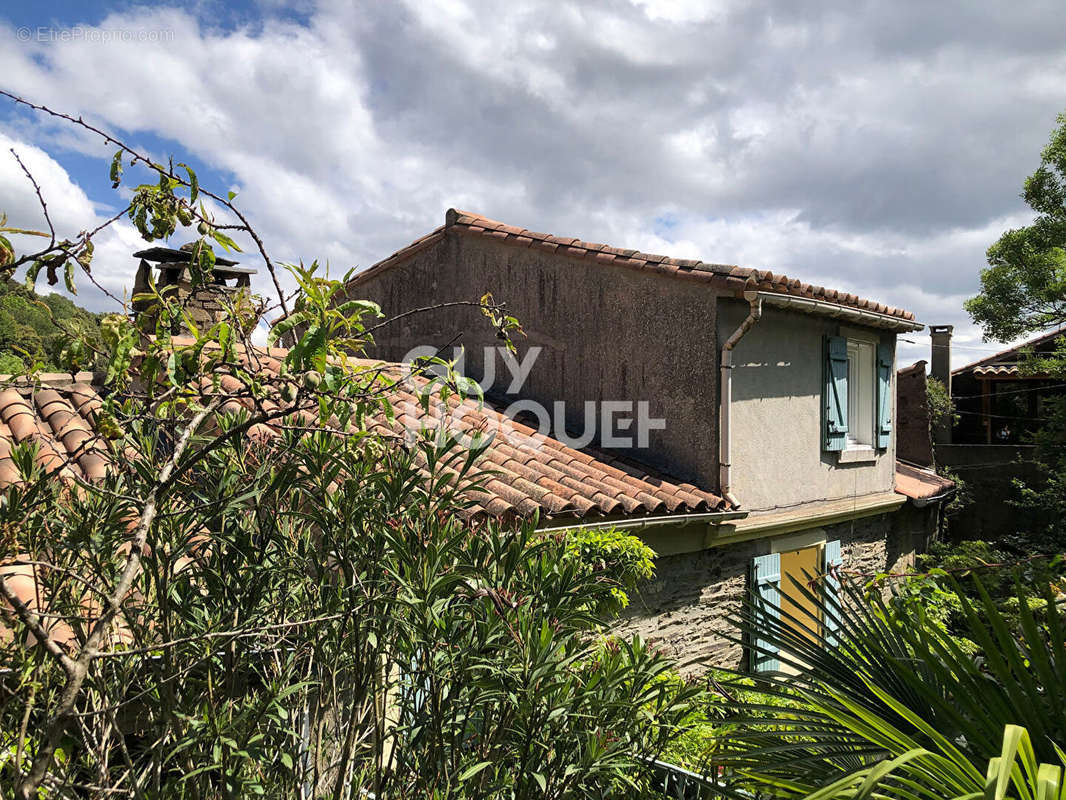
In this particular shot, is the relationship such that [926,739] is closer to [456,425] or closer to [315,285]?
[315,285]

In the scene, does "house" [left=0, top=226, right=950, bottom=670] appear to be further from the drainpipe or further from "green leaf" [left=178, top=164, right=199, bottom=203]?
"green leaf" [left=178, top=164, right=199, bottom=203]

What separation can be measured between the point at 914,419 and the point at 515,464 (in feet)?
33.9

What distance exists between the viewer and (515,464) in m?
6.55

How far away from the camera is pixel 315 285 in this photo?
6.82ft

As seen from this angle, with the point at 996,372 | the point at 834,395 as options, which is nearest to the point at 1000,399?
the point at 996,372

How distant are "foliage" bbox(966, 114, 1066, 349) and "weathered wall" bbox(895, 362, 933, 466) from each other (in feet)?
6.07

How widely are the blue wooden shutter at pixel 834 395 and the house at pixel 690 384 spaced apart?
0.03m

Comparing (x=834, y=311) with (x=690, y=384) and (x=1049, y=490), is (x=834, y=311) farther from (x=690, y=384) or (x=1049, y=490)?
(x=1049, y=490)

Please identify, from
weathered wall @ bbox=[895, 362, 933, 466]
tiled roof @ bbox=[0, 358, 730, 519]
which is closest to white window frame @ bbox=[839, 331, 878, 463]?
weathered wall @ bbox=[895, 362, 933, 466]


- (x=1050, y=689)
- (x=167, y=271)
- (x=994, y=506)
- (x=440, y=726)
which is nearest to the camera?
(x=1050, y=689)

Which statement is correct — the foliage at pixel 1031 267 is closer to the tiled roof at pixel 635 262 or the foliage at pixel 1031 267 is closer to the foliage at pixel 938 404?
the foliage at pixel 938 404

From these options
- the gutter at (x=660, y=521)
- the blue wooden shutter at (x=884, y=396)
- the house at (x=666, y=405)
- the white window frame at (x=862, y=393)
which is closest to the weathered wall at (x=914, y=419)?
the blue wooden shutter at (x=884, y=396)

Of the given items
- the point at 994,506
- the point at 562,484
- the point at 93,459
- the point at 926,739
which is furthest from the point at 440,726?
the point at 994,506

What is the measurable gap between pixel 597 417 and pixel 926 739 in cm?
643
